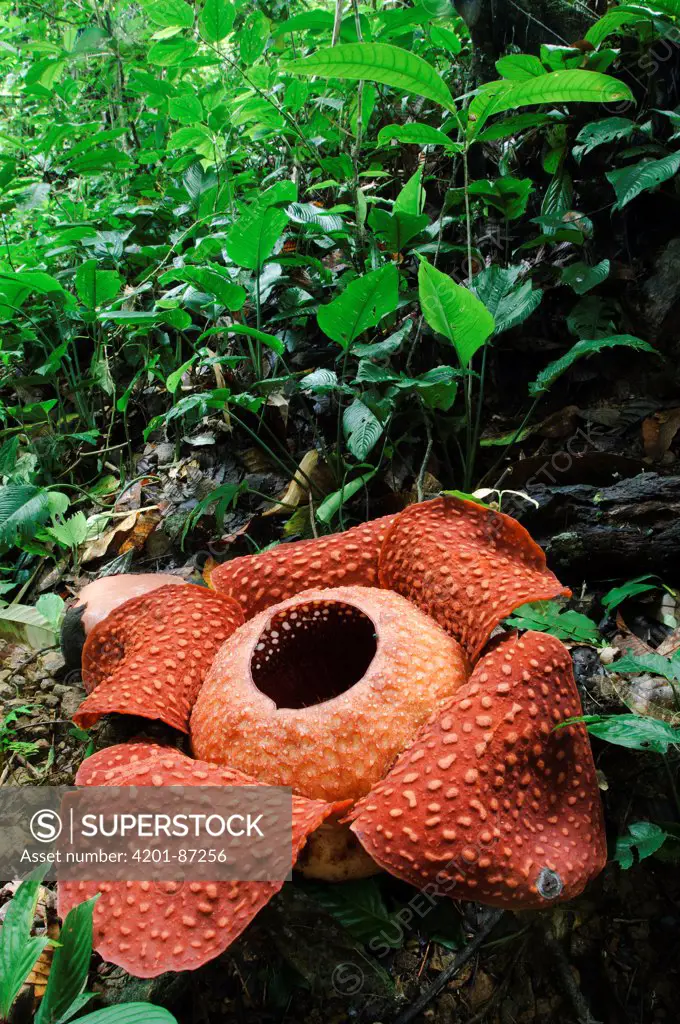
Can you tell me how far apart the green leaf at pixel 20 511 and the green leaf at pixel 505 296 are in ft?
6.22

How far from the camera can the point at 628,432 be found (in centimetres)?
273

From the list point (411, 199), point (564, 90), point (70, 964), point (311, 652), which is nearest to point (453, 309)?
point (564, 90)

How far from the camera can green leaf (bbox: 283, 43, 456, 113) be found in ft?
6.68

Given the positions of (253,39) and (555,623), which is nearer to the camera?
(555,623)

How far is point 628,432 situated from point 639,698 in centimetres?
123

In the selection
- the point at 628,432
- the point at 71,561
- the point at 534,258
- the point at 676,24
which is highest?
the point at 676,24

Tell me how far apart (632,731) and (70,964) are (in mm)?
1076

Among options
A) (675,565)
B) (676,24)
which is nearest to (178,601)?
(675,565)

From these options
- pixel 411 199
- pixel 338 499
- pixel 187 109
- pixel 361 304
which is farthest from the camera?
pixel 187 109

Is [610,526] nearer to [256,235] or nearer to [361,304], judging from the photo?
[361,304]

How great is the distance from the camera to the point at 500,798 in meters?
1.35

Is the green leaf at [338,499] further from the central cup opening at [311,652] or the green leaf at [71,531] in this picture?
the green leaf at [71,531]

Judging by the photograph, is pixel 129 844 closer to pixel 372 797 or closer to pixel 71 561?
pixel 372 797

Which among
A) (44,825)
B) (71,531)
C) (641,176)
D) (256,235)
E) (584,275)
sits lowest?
(71,531)
